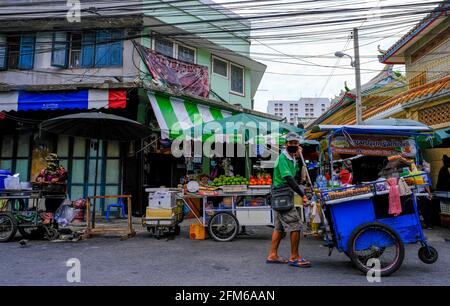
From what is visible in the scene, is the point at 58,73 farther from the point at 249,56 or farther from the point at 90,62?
the point at 249,56

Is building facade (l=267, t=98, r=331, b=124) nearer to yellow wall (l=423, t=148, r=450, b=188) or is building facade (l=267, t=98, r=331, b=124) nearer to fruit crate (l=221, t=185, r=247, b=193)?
yellow wall (l=423, t=148, r=450, b=188)

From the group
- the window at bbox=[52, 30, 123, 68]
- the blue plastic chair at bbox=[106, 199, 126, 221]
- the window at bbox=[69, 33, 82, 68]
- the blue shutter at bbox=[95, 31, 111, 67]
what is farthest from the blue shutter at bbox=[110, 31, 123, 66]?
the blue plastic chair at bbox=[106, 199, 126, 221]

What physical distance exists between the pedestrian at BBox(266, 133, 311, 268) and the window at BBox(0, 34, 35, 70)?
36.1 feet

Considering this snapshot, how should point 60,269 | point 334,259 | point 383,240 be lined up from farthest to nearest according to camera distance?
point 334,259 → point 60,269 → point 383,240

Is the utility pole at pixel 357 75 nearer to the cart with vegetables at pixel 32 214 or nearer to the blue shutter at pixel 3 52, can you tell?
the cart with vegetables at pixel 32 214

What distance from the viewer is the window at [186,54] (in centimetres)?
1342

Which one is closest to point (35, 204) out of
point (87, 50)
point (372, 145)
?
point (87, 50)

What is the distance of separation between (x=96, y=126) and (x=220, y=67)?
8.46 meters

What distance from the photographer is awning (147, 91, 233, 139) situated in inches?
398

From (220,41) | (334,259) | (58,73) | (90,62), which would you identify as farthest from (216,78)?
(334,259)

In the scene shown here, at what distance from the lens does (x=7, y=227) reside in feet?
23.3

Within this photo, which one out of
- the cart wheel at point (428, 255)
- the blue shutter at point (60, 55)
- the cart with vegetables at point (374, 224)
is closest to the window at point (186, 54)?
the blue shutter at point (60, 55)

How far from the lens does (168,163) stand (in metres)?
12.3

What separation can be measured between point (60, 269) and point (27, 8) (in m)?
11.2
